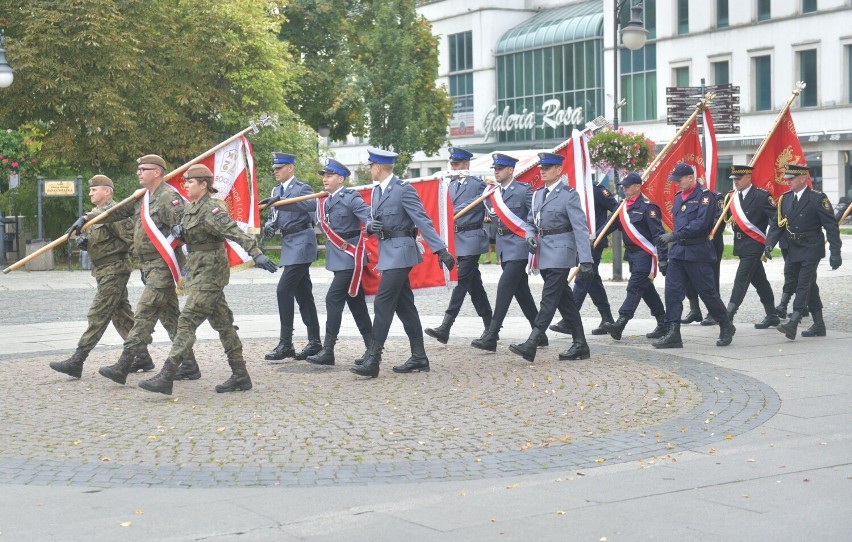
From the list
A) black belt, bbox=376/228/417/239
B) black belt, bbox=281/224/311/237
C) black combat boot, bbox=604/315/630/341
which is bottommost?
black combat boot, bbox=604/315/630/341

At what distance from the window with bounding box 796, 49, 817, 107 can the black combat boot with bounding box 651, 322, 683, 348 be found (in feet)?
135

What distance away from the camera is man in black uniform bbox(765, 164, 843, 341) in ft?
44.0

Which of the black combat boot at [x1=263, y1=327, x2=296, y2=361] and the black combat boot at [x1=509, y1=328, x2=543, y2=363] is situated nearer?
the black combat boot at [x1=509, y1=328, x2=543, y2=363]

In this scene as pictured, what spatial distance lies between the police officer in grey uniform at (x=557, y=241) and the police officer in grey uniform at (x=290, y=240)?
209 cm

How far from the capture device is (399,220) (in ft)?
36.1

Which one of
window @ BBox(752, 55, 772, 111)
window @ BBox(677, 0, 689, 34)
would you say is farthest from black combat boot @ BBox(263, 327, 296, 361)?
window @ BBox(677, 0, 689, 34)

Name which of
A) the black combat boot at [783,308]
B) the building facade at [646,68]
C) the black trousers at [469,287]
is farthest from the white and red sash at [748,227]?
the building facade at [646,68]

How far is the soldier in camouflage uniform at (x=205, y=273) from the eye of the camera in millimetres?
9750

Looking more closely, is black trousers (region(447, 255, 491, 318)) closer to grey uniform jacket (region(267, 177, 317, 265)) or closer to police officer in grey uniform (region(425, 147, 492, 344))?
police officer in grey uniform (region(425, 147, 492, 344))

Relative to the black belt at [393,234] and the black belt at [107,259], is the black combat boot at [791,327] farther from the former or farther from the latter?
the black belt at [107,259]

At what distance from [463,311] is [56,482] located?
410 inches

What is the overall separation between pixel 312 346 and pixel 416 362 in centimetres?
143

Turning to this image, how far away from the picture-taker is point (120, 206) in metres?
10.8

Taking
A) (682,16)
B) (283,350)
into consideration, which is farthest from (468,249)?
(682,16)
